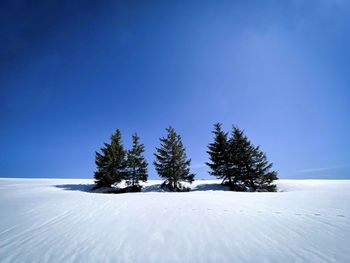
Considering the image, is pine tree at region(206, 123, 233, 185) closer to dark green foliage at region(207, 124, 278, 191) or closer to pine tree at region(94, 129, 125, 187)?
dark green foliage at region(207, 124, 278, 191)

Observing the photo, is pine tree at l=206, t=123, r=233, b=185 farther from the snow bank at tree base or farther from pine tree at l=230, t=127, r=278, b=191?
the snow bank at tree base

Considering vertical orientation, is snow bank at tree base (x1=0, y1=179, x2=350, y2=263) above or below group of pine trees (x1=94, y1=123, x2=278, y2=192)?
below

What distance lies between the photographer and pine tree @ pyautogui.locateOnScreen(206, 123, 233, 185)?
75.0 ft

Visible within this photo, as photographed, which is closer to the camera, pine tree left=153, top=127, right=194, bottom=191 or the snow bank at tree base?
the snow bank at tree base

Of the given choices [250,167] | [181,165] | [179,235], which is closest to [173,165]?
[181,165]

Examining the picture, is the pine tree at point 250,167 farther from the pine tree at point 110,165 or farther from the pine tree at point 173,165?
the pine tree at point 110,165

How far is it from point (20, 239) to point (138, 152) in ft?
63.3

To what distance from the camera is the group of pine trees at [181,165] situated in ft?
70.6

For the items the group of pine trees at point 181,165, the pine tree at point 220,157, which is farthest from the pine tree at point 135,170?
the pine tree at point 220,157

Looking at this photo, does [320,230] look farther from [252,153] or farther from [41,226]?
[252,153]

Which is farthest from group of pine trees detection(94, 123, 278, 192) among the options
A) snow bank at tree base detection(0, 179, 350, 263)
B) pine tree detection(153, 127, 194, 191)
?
snow bank at tree base detection(0, 179, 350, 263)

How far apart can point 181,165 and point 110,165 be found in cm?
924

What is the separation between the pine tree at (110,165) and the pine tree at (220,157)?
1203 cm

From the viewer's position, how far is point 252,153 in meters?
22.5
